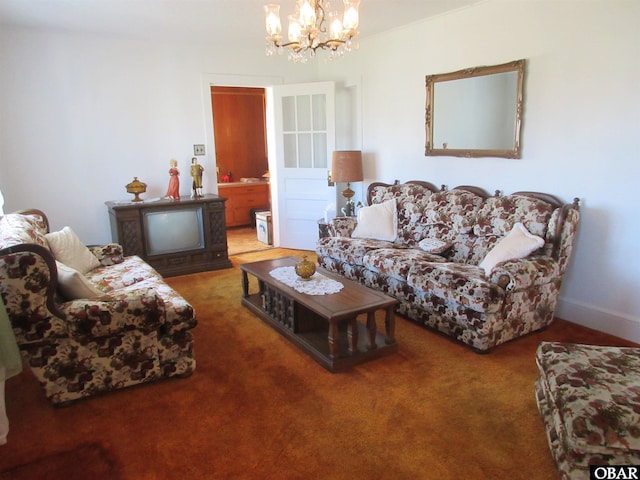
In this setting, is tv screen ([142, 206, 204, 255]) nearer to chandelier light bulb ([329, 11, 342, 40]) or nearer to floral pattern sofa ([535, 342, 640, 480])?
chandelier light bulb ([329, 11, 342, 40])

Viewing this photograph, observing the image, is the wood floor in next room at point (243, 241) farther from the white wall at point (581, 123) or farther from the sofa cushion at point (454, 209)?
the white wall at point (581, 123)

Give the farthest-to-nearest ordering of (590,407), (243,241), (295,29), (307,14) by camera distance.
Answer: (243,241) < (295,29) < (307,14) < (590,407)

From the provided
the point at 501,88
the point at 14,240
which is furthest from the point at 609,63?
the point at 14,240

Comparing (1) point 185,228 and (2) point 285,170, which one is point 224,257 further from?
(2) point 285,170

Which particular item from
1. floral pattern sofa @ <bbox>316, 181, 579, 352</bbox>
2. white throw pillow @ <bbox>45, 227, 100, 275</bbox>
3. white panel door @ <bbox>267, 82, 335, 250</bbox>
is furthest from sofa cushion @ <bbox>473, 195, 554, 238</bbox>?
white throw pillow @ <bbox>45, 227, 100, 275</bbox>

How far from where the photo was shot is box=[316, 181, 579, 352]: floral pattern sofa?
295cm

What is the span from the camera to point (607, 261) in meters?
3.24

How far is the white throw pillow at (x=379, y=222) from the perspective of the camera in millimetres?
4348

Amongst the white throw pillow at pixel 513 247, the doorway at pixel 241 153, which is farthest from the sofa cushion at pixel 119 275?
the doorway at pixel 241 153

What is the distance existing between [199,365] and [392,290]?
1.60m

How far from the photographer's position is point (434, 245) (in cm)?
391

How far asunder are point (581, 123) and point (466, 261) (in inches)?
51.5

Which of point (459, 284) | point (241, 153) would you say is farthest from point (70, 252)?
point (241, 153)

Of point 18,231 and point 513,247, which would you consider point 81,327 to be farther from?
point 513,247
